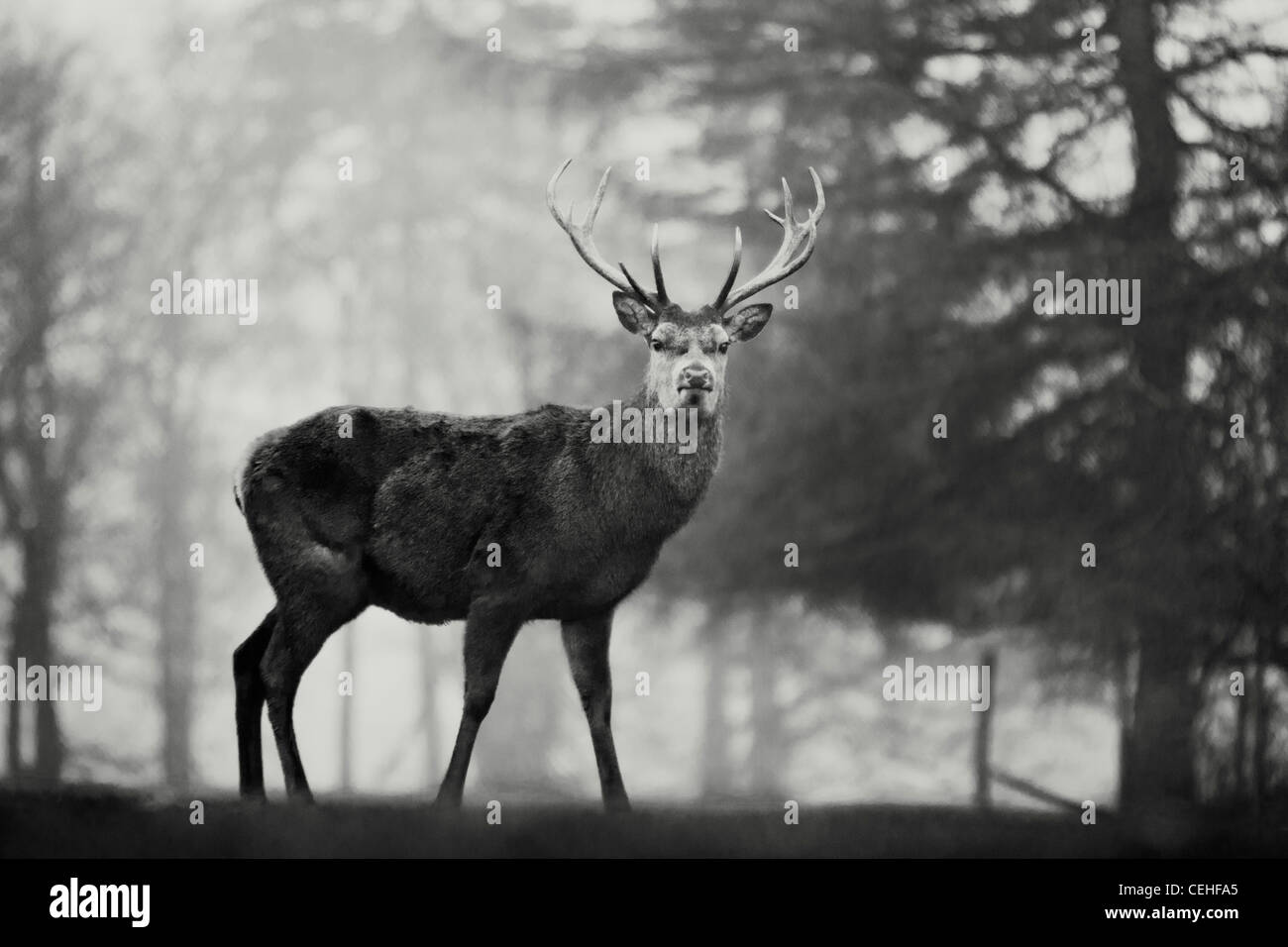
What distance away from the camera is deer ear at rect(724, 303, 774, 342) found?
895cm

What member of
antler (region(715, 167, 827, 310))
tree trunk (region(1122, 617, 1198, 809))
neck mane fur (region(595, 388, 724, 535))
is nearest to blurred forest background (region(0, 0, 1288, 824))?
tree trunk (region(1122, 617, 1198, 809))

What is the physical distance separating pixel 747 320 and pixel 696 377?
113 centimetres

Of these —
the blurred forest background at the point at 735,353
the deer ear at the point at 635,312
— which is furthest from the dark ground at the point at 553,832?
the deer ear at the point at 635,312

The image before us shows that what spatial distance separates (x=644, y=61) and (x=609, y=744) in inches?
334

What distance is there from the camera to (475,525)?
880 cm

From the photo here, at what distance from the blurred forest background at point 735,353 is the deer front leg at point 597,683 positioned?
2775mm

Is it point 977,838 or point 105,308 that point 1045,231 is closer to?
point 977,838

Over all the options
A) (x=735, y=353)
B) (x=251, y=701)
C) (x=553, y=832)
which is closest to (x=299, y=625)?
(x=251, y=701)

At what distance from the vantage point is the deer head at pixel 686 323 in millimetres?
8172

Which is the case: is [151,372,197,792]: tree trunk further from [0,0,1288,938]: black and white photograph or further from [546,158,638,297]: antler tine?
[546,158,638,297]: antler tine

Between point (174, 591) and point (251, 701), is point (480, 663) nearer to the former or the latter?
point (251, 701)

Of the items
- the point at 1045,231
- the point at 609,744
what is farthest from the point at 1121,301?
the point at 609,744

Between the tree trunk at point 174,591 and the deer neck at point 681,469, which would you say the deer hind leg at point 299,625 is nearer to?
the deer neck at point 681,469
